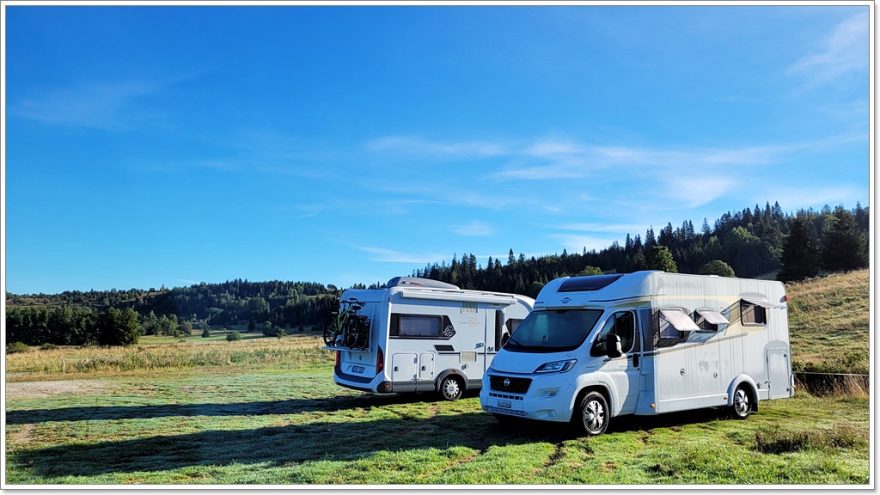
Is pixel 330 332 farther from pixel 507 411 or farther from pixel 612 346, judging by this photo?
pixel 612 346

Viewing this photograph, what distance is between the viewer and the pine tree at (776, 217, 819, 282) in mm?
47594

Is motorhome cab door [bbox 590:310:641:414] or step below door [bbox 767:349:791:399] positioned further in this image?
step below door [bbox 767:349:791:399]

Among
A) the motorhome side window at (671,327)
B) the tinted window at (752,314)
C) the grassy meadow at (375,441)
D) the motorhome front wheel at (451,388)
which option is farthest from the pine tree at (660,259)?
the motorhome side window at (671,327)

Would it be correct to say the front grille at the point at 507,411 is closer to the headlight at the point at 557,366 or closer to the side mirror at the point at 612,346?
the headlight at the point at 557,366

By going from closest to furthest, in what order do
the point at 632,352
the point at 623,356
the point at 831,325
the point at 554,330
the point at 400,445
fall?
the point at 400,445 → the point at 623,356 → the point at 632,352 → the point at 554,330 → the point at 831,325

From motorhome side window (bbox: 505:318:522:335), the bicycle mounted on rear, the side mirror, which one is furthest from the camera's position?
motorhome side window (bbox: 505:318:522:335)

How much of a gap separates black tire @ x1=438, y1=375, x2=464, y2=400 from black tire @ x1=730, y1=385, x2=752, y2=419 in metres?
5.46

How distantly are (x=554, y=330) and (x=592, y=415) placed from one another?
1.41 metres

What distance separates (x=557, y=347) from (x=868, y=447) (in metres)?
4.10

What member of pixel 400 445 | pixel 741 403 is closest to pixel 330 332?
pixel 400 445

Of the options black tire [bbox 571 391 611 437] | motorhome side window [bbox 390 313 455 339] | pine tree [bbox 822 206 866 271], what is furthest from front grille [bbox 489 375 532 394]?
pine tree [bbox 822 206 866 271]

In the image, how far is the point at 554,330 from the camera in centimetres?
952

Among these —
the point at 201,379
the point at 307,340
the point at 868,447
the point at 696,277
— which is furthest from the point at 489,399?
the point at 307,340

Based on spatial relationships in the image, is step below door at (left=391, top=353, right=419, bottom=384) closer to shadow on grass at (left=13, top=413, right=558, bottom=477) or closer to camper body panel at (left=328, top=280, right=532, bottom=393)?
camper body panel at (left=328, top=280, right=532, bottom=393)
